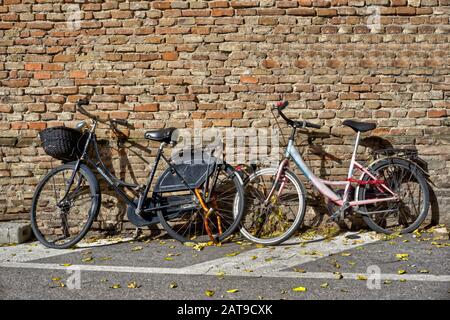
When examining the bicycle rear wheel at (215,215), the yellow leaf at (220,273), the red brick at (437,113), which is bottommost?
the yellow leaf at (220,273)

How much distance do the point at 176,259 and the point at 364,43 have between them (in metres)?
3.23

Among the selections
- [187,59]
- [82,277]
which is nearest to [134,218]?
[82,277]

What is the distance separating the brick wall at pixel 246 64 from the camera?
5.01 metres

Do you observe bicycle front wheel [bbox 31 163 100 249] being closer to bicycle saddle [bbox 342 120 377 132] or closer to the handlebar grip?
the handlebar grip

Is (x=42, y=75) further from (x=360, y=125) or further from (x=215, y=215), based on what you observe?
(x=360, y=125)

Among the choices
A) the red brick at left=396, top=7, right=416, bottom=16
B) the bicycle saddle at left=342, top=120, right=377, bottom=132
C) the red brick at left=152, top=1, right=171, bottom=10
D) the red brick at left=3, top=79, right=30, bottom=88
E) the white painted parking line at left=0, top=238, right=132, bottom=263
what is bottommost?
the white painted parking line at left=0, top=238, right=132, bottom=263

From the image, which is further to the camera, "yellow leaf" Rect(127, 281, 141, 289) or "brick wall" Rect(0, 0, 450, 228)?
"brick wall" Rect(0, 0, 450, 228)

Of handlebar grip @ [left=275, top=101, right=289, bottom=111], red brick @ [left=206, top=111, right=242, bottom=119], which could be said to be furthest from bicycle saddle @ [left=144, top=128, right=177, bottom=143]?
handlebar grip @ [left=275, top=101, right=289, bottom=111]

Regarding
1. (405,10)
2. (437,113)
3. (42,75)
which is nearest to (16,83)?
(42,75)

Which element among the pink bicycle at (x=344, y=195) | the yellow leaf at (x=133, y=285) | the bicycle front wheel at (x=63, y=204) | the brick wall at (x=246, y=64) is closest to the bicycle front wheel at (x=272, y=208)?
the pink bicycle at (x=344, y=195)

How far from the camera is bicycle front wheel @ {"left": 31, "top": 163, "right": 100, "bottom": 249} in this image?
4785 mm

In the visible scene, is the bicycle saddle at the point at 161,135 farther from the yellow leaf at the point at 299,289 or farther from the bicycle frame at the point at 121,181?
the yellow leaf at the point at 299,289

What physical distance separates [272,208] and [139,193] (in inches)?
59.3

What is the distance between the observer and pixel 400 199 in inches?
191
